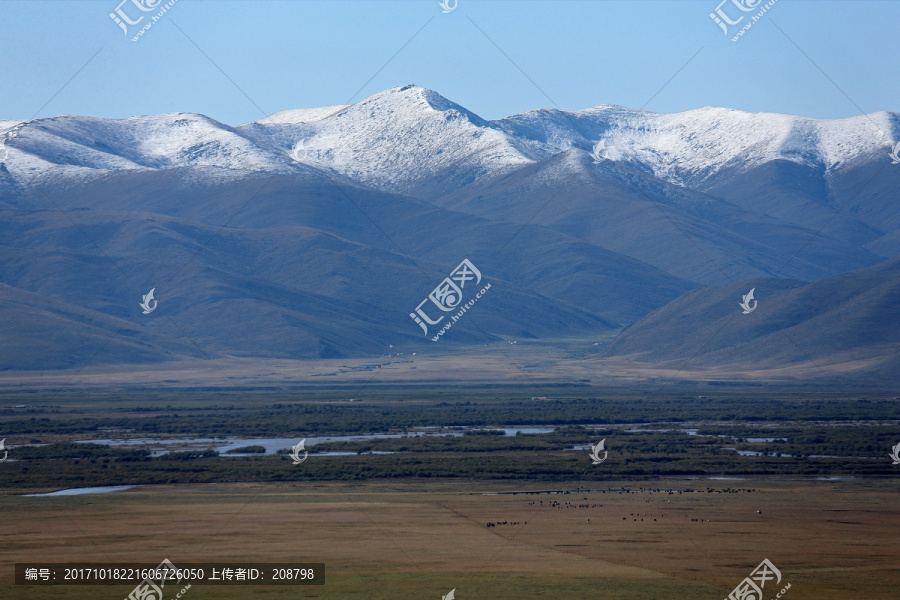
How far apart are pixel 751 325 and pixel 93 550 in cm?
16477

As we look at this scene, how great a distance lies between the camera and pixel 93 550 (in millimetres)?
43531

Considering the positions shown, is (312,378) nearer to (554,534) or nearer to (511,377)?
(511,377)

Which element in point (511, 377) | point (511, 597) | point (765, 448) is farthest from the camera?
point (511, 377)

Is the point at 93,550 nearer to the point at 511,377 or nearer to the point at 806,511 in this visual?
the point at 806,511

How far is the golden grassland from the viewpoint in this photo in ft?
125

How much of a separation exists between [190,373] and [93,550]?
13688 cm

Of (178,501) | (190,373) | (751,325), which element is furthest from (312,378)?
(178,501)

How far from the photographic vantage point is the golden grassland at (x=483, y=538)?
38.1 m

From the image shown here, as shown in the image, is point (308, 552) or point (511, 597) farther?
point (308, 552)

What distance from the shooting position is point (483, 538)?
4644cm

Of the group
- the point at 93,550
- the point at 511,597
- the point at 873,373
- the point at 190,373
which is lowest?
the point at 511,597

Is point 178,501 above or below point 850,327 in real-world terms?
below

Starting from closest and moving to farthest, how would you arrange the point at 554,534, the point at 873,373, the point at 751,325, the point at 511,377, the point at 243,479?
the point at 554,534
the point at 243,479
the point at 873,373
the point at 511,377
the point at 751,325

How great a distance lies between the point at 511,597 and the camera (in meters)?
36.4
